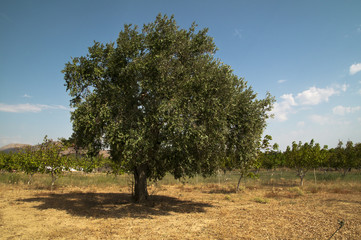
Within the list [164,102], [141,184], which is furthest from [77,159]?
[164,102]

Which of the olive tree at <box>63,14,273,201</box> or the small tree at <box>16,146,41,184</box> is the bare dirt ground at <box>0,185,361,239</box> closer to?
the olive tree at <box>63,14,273,201</box>

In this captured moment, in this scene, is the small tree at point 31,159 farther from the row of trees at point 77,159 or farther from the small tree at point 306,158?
the small tree at point 306,158

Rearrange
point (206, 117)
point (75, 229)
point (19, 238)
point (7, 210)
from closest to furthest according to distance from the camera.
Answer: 1. point (19, 238)
2. point (75, 229)
3. point (206, 117)
4. point (7, 210)

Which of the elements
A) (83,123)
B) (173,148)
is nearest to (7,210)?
(83,123)

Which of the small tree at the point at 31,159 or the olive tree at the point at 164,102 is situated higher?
the olive tree at the point at 164,102

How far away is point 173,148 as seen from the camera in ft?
39.2

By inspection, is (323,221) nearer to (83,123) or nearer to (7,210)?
(83,123)

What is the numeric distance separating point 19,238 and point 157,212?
287 inches

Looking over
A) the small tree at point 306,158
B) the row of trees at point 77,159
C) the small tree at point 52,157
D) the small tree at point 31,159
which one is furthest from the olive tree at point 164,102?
the small tree at point 306,158

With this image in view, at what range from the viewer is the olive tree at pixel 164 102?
39.1 feet

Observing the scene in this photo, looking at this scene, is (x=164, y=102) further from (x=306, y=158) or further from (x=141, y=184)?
(x=306, y=158)

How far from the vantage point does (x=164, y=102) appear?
11664 millimetres

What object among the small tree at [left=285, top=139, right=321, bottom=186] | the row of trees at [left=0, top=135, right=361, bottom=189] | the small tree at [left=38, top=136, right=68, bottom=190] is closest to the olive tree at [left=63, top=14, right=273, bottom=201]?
the row of trees at [left=0, top=135, right=361, bottom=189]

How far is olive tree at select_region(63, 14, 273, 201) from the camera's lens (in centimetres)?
1193
